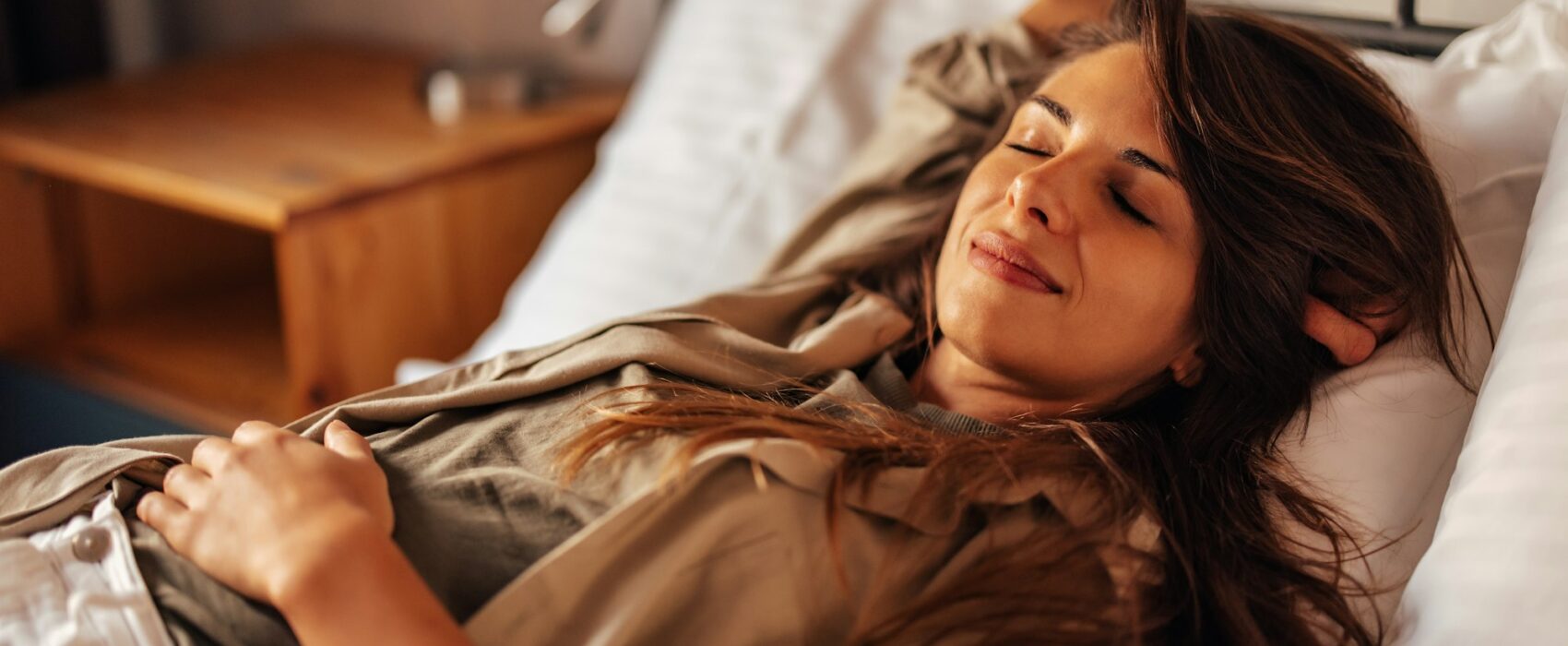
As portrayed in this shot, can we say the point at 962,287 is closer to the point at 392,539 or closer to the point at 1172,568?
the point at 1172,568

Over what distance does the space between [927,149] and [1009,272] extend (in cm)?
35

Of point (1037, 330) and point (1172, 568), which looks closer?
point (1172, 568)

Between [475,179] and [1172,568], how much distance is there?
1213 mm

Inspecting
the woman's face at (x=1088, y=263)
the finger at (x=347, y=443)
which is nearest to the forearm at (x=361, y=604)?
the finger at (x=347, y=443)

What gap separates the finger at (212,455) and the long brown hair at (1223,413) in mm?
207

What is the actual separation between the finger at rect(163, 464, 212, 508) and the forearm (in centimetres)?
12

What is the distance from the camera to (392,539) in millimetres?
810

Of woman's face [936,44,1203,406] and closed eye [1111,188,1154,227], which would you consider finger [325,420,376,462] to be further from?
closed eye [1111,188,1154,227]

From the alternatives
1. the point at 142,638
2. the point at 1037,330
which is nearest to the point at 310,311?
the point at 142,638

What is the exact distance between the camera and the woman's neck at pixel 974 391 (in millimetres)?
986

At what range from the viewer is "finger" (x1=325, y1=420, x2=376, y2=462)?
85 cm

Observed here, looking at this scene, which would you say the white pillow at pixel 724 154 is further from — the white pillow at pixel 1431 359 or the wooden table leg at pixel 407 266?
the white pillow at pixel 1431 359

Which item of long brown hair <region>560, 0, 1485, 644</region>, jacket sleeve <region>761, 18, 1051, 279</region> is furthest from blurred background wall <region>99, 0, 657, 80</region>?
long brown hair <region>560, 0, 1485, 644</region>

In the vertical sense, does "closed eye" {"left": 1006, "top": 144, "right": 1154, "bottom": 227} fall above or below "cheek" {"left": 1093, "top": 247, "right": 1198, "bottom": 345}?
above
